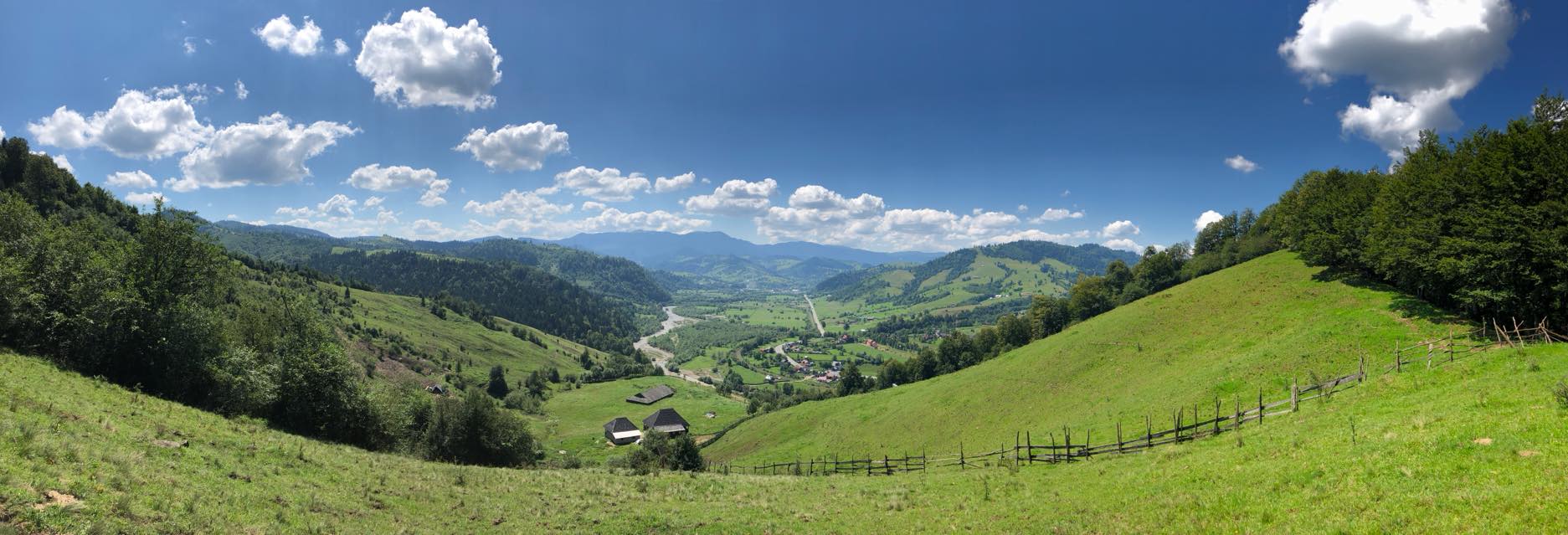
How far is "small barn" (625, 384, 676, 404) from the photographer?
140375mm

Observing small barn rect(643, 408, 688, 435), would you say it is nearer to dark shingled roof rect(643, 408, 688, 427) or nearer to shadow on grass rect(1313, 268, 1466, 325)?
dark shingled roof rect(643, 408, 688, 427)

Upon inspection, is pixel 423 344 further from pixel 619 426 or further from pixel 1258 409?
pixel 1258 409

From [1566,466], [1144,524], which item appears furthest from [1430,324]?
[1144,524]

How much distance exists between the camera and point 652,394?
14412 cm

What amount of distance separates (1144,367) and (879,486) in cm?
3220

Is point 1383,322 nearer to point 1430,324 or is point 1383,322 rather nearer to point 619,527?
point 1430,324

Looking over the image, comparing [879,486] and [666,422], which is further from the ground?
[879,486]

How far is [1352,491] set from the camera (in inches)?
546

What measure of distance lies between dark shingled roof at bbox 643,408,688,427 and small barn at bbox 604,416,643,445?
9.55 ft

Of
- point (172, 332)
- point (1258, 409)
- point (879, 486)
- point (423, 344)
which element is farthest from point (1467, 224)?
point (423, 344)

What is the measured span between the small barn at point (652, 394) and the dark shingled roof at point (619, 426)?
2819 centimetres

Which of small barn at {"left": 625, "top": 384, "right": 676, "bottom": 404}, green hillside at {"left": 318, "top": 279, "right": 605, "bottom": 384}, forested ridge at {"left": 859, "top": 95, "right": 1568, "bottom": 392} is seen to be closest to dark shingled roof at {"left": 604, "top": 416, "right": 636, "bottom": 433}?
small barn at {"left": 625, "top": 384, "right": 676, "bottom": 404}

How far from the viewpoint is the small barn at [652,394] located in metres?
140

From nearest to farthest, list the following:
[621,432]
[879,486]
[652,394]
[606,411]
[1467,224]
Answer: [879,486] < [1467,224] < [621,432] < [606,411] < [652,394]
